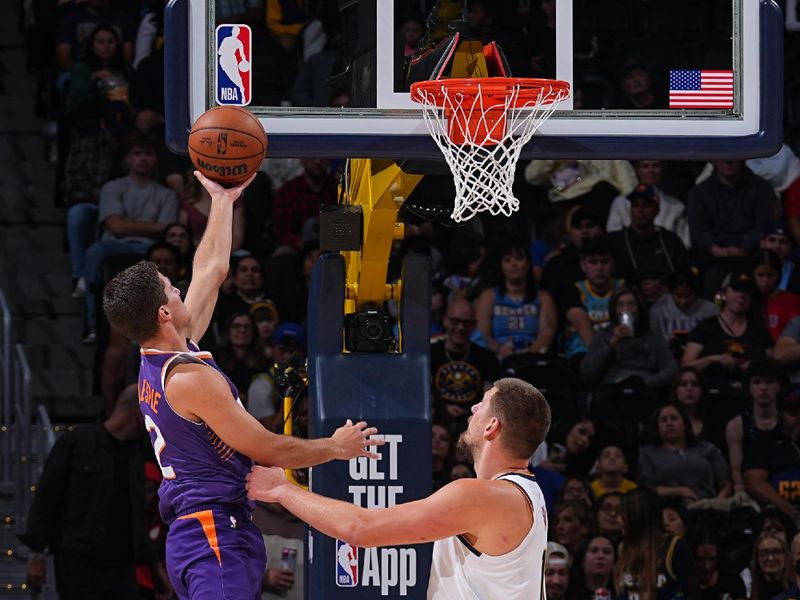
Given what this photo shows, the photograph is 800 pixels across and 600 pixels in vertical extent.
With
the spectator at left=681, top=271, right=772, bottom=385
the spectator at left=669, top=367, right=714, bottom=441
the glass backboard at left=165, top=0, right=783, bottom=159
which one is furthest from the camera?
the spectator at left=681, top=271, right=772, bottom=385

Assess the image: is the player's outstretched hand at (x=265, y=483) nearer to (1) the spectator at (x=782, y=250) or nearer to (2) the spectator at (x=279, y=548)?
(2) the spectator at (x=279, y=548)

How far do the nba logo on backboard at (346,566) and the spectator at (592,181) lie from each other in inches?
190

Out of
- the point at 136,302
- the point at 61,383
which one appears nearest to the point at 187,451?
the point at 136,302

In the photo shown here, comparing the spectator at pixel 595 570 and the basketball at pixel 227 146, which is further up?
the basketball at pixel 227 146

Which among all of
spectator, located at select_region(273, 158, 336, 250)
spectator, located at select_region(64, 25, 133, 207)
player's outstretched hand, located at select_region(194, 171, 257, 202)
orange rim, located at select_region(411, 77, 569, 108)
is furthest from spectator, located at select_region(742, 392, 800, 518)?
player's outstretched hand, located at select_region(194, 171, 257, 202)

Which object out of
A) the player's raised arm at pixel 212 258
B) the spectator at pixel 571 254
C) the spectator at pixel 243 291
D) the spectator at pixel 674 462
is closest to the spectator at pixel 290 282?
the spectator at pixel 243 291

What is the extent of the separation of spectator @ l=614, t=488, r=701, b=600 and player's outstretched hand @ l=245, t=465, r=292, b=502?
4408mm

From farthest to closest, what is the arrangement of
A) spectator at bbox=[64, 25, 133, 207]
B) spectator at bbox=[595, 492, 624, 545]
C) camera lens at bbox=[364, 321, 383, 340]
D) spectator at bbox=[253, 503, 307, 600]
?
spectator at bbox=[64, 25, 133, 207] → spectator at bbox=[595, 492, 624, 545] → spectator at bbox=[253, 503, 307, 600] → camera lens at bbox=[364, 321, 383, 340]

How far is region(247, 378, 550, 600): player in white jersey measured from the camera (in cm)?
466

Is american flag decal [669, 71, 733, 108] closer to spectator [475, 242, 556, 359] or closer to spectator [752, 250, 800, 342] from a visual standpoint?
spectator [475, 242, 556, 359]

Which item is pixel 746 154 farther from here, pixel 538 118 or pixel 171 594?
pixel 171 594

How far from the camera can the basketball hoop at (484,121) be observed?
622 cm

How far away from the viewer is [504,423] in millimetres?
4824

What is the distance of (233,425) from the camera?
5.04m
